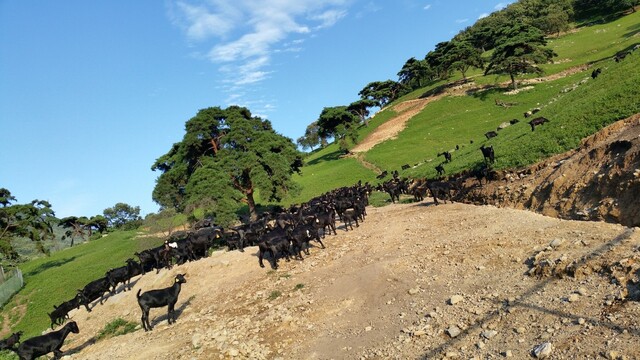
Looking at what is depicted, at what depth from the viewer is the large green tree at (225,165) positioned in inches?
1136

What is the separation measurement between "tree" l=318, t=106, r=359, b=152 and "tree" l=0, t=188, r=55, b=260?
42883mm

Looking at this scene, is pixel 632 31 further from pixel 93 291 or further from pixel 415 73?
pixel 93 291

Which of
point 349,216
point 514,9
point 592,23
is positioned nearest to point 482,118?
point 349,216

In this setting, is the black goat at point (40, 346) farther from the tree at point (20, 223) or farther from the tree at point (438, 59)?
the tree at point (438, 59)

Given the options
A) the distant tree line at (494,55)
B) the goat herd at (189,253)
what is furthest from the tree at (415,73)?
the goat herd at (189,253)

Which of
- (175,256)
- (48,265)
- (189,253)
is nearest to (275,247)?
(189,253)

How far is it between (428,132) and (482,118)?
766 cm

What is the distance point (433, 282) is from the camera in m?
11.8

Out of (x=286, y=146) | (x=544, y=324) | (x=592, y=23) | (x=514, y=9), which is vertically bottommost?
(x=544, y=324)

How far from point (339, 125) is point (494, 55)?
2676cm

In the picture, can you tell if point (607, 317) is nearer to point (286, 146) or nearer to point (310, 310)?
point (310, 310)

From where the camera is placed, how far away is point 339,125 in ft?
217

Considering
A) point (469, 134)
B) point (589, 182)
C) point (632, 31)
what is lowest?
point (589, 182)

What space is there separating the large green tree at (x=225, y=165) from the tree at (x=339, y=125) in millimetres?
26079
